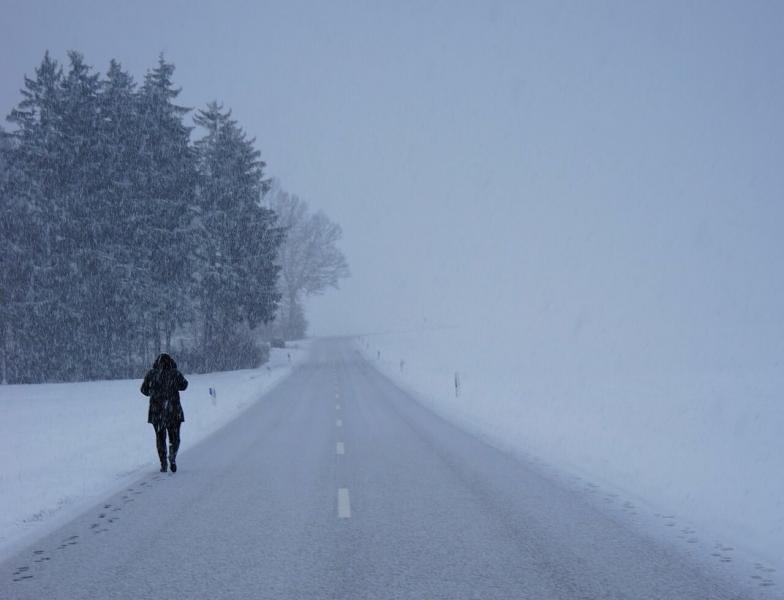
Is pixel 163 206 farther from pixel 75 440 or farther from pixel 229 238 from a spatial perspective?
pixel 75 440

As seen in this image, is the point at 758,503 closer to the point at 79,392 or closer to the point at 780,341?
the point at 79,392

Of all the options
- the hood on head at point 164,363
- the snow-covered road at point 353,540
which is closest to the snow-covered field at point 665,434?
the snow-covered road at point 353,540

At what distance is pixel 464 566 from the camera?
567 cm

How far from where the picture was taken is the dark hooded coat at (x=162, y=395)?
10.7m

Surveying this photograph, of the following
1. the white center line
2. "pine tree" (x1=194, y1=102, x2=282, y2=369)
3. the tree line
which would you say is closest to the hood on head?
the white center line

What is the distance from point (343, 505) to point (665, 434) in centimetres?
916

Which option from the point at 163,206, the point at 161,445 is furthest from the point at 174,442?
the point at 163,206

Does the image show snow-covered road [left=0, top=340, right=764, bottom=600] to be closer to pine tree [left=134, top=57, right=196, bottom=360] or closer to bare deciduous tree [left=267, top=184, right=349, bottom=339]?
pine tree [left=134, top=57, right=196, bottom=360]

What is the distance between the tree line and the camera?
108 feet

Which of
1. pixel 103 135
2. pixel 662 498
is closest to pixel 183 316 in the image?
pixel 103 135

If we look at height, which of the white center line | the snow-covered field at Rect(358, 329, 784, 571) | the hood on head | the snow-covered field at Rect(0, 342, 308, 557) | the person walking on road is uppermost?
the hood on head

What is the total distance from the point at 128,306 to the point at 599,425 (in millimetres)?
25716

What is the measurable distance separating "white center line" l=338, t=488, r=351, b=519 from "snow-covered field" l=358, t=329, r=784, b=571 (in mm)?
3307

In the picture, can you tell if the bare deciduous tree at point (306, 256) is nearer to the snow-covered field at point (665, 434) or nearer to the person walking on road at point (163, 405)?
the snow-covered field at point (665, 434)
